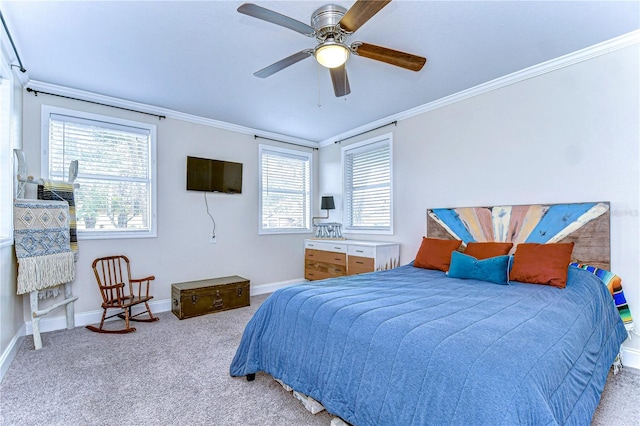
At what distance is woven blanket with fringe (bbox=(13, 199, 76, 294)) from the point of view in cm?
269

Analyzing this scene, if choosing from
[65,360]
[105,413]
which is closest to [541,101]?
[105,413]

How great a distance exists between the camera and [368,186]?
4734 millimetres

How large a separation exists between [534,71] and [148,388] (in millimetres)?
4202

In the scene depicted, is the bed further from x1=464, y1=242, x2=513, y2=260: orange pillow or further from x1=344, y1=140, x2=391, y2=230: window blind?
x1=344, y1=140, x2=391, y2=230: window blind

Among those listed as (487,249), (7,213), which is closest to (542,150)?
(487,249)

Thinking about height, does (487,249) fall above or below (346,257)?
above

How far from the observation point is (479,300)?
194 cm

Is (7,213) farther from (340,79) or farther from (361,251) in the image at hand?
(361,251)

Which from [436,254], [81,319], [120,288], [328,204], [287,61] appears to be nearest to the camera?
[287,61]

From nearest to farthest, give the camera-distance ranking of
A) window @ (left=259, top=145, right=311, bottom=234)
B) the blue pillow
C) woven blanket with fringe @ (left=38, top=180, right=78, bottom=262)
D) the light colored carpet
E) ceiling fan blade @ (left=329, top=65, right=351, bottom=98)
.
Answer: the light colored carpet < ceiling fan blade @ (left=329, top=65, right=351, bottom=98) < the blue pillow < woven blanket with fringe @ (left=38, top=180, right=78, bottom=262) < window @ (left=259, top=145, right=311, bottom=234)

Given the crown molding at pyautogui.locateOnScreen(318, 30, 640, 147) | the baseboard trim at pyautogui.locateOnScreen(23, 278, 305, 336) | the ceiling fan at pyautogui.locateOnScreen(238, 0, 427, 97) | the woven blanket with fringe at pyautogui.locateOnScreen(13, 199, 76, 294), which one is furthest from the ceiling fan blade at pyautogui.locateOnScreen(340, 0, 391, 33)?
the baseboard trim at pyautogui.locateOnScreen(23, 278, 305, 336)

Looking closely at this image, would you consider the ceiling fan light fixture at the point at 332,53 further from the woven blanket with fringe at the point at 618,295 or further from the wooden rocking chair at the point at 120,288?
the wooden rocking chair at the point at 120,288

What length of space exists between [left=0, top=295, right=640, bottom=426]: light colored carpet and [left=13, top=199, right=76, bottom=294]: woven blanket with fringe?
0.62m

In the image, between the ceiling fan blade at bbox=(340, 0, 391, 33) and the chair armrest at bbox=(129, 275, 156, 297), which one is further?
the chair armrest at bbox=(129, 275, 156, 297)
